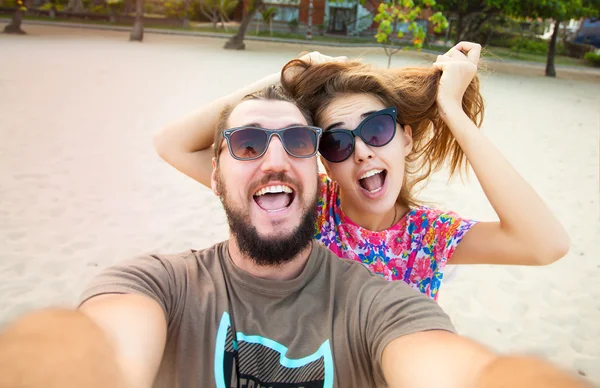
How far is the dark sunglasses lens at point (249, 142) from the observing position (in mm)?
1902

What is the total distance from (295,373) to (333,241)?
832 mm

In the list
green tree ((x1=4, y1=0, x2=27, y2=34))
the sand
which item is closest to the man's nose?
the sand

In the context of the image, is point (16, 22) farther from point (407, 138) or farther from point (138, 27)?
point (407, 138)

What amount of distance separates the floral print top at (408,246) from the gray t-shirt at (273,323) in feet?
1.53

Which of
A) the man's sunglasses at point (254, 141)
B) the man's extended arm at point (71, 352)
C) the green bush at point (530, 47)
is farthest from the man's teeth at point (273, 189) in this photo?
the green bush at point (530, 47)

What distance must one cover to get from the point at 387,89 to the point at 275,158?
85 centimetres

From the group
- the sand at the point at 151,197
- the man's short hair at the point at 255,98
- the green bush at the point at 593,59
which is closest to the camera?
the man's short hair at the point at 255,98

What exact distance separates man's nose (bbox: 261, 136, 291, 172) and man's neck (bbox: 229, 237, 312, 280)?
0.33 m

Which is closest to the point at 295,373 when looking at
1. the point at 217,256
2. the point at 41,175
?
the point at 217,256

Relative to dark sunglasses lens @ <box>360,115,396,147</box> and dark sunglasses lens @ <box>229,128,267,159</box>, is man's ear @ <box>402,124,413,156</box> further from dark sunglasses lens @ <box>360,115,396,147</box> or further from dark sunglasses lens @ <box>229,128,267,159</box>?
dark sunglasses lens @ <box>229,128,267,159</box>

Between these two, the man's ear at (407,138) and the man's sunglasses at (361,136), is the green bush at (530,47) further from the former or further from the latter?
the man's sunglasses at (361,136)

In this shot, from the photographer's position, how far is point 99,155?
24.6ft

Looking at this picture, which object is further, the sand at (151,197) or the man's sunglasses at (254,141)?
the sand at (151,197)

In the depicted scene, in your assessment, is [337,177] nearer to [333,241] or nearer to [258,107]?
[333,241]
